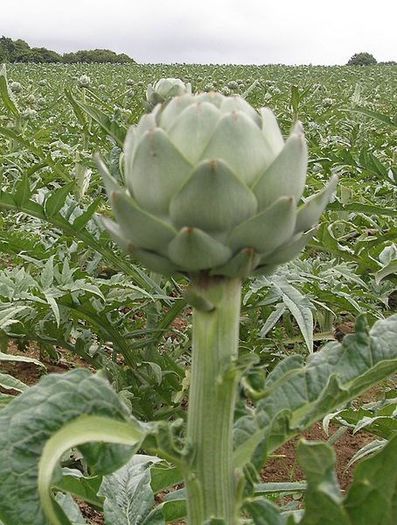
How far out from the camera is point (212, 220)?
52 cm

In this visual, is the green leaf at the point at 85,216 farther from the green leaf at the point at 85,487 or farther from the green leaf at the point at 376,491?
the green leaf at the point at 376,491

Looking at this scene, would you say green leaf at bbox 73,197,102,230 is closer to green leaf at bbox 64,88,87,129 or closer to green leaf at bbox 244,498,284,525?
green leaf at bbox 64,88,87,129

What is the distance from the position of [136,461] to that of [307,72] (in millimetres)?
19329

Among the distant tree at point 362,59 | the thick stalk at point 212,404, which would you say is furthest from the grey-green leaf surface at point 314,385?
the distant tree at point 362,59

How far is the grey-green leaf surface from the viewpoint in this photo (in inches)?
22.3

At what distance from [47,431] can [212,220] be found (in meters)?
0.17

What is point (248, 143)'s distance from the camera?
514 mm

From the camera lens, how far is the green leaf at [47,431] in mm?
511

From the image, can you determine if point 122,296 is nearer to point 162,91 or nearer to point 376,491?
point 162,91

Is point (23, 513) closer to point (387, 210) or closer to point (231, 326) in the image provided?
point (231, 326)

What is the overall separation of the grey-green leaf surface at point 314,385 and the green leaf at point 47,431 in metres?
0.10

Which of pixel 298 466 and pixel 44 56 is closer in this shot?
pixel 298 466

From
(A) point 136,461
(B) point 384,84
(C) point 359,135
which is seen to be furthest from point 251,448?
(B) point 384,84

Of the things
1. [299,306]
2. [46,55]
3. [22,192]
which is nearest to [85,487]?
[299,306]
